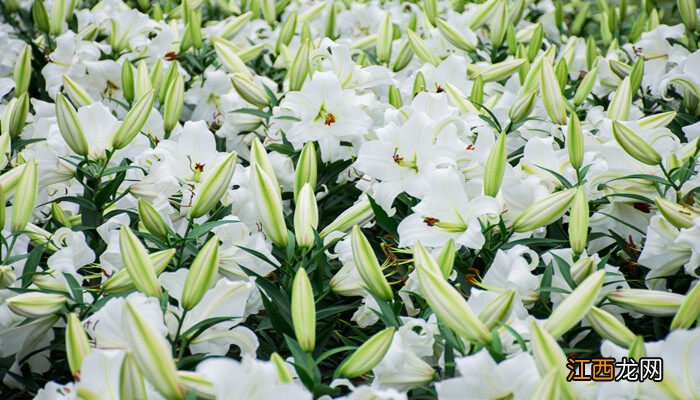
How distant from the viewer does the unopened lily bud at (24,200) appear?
1294 millimetres

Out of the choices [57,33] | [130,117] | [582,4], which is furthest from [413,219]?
[582,4]

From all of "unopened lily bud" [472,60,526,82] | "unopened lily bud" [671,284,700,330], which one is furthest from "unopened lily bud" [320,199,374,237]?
"unopened lily bud" [472,60,526,82]

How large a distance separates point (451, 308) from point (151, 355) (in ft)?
1.27

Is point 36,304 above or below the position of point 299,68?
below

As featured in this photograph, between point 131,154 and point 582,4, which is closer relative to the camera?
point 131,154

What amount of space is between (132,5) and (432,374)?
2368mm

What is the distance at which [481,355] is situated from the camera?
907mm

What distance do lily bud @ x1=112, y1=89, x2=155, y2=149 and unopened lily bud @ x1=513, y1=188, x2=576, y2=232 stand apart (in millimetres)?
761

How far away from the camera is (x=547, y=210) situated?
3.99ft

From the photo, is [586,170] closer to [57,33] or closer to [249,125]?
[249,125]

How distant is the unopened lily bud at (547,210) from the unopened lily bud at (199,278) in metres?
0.52

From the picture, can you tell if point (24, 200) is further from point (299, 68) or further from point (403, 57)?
point (403, 57)

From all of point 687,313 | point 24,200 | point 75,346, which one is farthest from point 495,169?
point 24,200

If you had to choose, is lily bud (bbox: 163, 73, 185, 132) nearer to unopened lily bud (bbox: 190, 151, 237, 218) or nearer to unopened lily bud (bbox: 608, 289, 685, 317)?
A: unopened lily bud (bbox: 190, 151, 237, 218)
